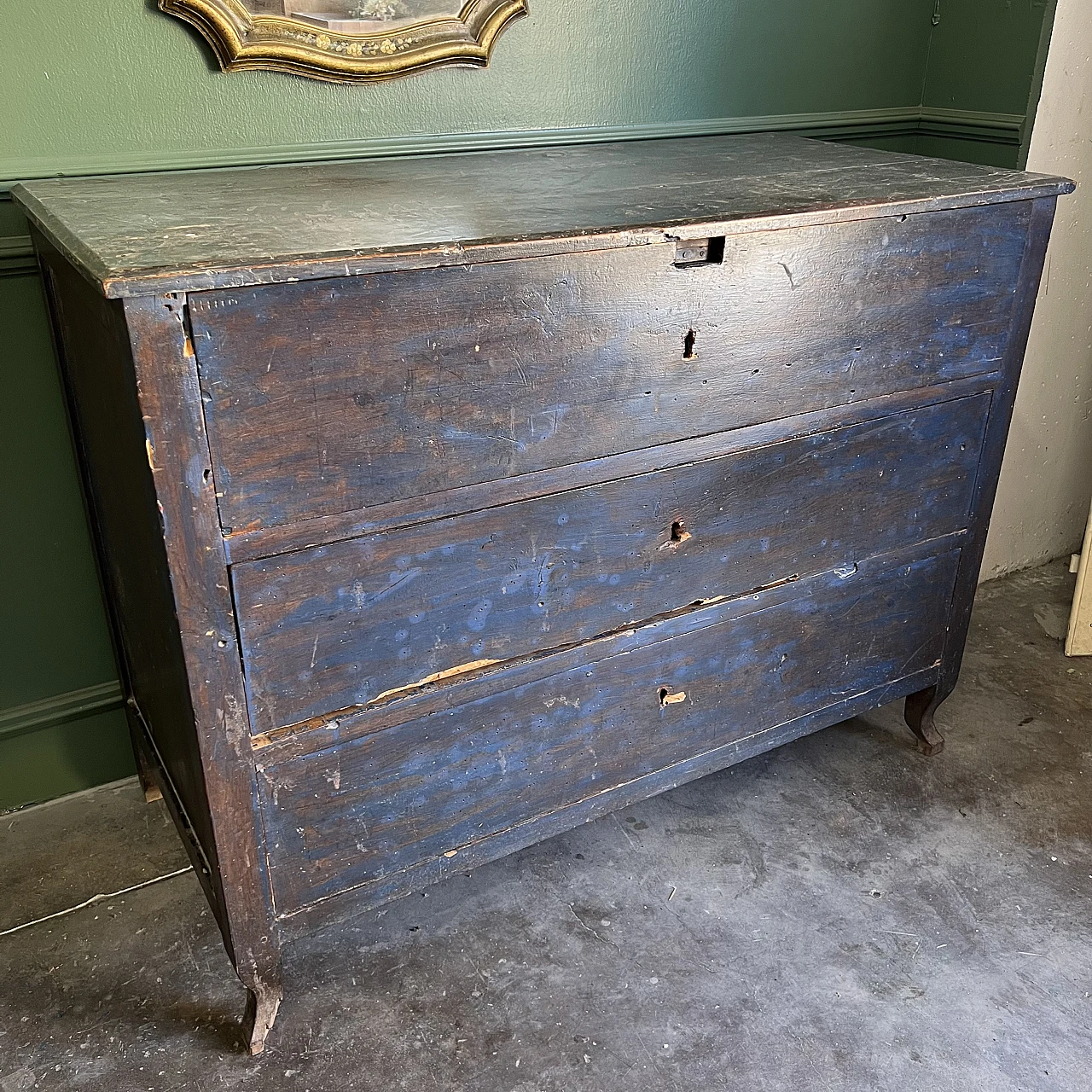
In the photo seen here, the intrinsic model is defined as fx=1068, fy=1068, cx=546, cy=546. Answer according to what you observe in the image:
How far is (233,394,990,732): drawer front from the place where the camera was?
134 centimetres

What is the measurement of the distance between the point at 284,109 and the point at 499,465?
2.65ft

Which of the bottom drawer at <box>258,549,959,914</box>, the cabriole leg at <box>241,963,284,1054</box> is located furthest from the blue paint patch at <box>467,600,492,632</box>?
the cabriole leg at <box>241,963,284,1054</box>

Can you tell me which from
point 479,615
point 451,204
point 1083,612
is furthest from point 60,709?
point 1083,612

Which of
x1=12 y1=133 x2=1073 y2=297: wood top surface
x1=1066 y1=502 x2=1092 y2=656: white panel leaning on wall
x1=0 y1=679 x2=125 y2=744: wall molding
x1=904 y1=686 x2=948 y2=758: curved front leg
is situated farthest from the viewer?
x1=1066 y1=502 x2=1092 y2=656: white panel leaning on wall

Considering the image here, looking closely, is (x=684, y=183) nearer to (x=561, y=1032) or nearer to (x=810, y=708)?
(x=810, y=708)

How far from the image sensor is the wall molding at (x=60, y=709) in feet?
6.26

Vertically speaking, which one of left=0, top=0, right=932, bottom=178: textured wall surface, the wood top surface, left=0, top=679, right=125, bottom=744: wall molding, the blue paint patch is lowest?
left=0, top=679, right=125, bottom=744: wall molding

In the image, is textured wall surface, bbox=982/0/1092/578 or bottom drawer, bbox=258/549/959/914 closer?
bottom drawer, bbox=258/549/959/914

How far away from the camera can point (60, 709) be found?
1941 millimetres

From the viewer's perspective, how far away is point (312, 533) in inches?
50.5

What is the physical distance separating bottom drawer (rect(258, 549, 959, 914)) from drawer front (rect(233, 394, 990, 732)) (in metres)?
0.06

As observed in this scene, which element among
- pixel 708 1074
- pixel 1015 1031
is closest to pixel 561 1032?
pixel 708 1074

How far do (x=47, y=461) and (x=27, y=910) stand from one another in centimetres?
75

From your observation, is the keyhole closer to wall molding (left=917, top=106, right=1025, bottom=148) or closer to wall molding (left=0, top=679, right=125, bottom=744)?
wall molding (left=0, top=679, right=125, bottom=744)
